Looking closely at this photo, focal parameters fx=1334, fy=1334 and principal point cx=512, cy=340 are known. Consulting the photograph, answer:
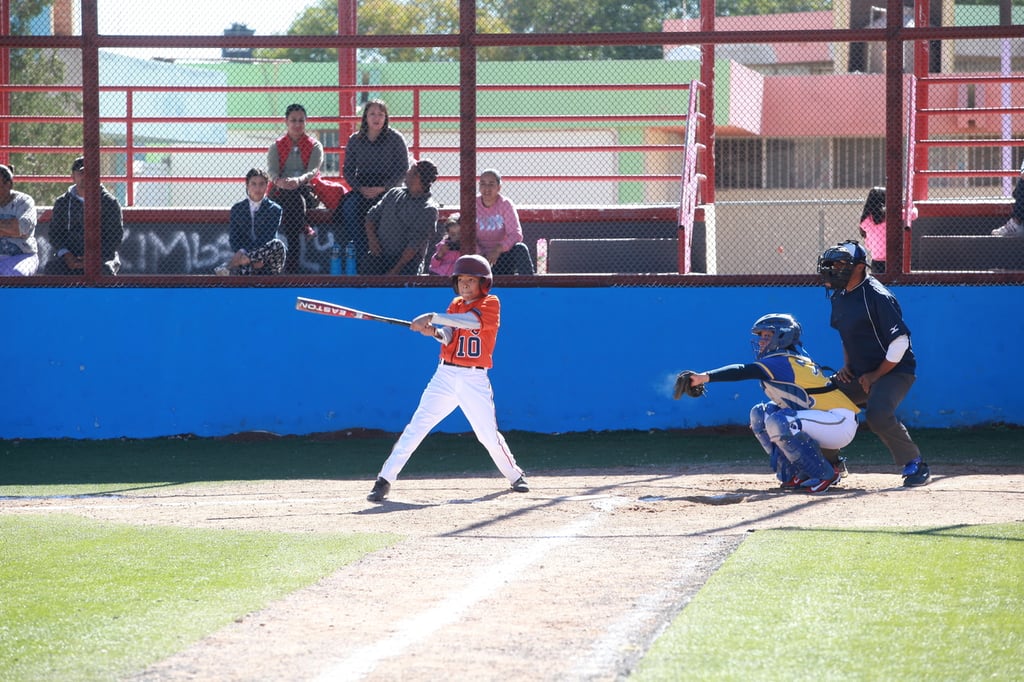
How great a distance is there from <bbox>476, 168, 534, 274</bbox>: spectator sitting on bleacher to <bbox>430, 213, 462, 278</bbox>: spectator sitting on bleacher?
0.23m

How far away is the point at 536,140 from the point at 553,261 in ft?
25.0

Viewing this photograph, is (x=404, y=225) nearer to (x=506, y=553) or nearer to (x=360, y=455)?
(x=360, y=455)

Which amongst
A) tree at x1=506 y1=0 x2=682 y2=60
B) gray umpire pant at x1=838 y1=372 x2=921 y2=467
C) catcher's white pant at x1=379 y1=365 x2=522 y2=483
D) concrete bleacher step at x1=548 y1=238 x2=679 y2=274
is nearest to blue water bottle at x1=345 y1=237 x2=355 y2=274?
concrete bleacher step at x1=548 y1=238 x2=679 y2=274

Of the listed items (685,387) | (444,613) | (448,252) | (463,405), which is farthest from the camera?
(448,252)

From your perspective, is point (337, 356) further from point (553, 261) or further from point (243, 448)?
point (553, 261)

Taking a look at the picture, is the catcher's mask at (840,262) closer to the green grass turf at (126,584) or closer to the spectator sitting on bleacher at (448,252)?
the green grass turf at (126,584)

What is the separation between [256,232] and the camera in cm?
1251

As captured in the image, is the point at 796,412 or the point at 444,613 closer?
the point at 444,613

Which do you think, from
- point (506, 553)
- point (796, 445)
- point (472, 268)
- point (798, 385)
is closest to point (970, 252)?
point (798, 385)

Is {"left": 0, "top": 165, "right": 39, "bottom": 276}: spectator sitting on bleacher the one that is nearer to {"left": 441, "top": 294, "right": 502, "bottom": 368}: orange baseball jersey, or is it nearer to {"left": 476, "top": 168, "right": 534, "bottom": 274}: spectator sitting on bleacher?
{"left": 476, "top": 168, "right": 534, "bottom": 274}: spectator sitting on bleacher

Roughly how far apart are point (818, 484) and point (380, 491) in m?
2.86

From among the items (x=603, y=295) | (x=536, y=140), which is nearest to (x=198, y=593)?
(x=603, y=295)

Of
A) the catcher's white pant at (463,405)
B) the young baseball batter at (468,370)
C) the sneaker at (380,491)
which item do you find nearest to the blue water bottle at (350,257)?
the young baseball batter at (468,370)

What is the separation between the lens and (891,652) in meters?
4.61
